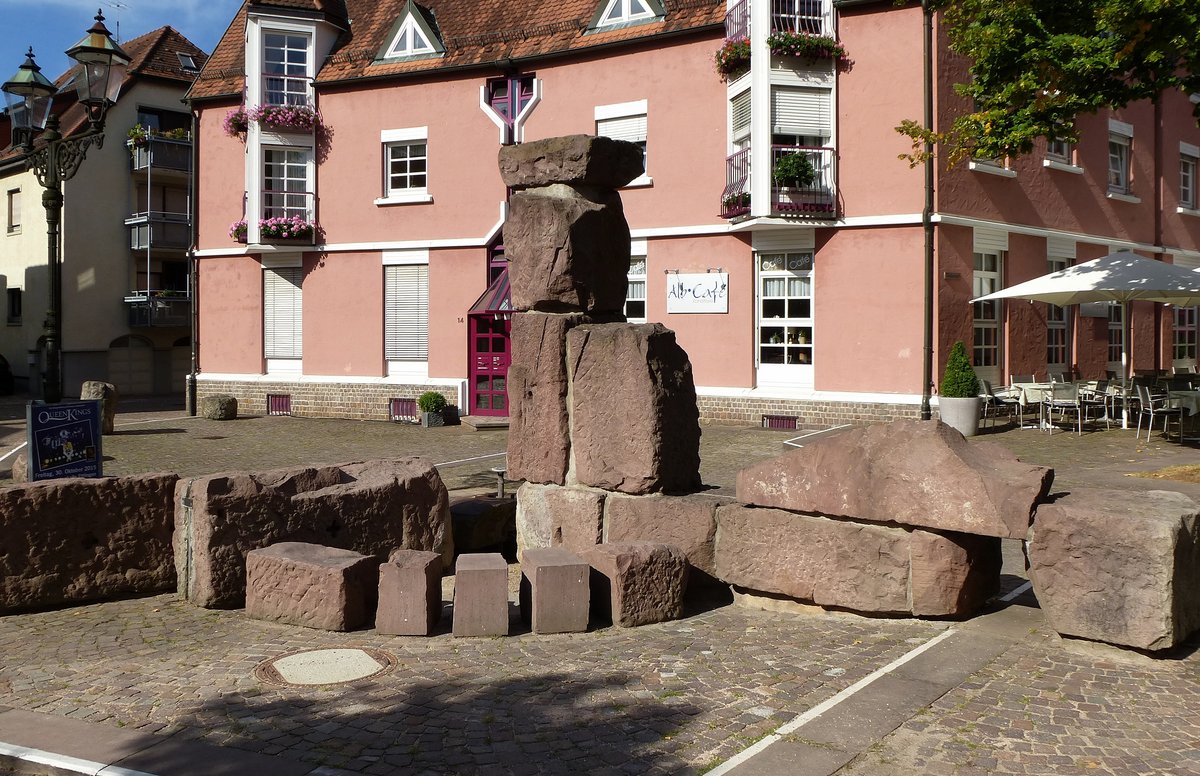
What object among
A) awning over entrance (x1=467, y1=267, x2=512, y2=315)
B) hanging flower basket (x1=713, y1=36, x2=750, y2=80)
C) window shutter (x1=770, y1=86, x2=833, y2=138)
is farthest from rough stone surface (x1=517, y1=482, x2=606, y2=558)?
hanging flower basket (x1=713, y1=36, x2=750, y2=80)

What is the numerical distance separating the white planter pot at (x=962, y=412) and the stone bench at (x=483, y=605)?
39.7ft

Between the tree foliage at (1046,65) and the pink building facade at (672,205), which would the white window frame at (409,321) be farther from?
the tree foliage at (1046,65)

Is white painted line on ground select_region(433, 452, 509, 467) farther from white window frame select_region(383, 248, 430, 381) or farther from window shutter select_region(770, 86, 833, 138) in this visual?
window shutter select_region(770, 86, 833, 138)

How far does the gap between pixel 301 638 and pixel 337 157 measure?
19024 millimetres

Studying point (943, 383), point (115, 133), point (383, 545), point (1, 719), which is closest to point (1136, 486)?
point (943, 383)

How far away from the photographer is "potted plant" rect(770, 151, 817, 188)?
704 inches

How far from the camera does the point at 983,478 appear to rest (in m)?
5.43

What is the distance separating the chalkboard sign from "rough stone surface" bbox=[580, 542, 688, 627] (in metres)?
5.17

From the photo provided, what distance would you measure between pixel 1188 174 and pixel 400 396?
2058 centimetres

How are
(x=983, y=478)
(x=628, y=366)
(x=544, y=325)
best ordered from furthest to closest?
(x=544, y=325) < (x=628, y=366) < (x=983, y=478)

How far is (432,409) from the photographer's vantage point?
20766 millimetres

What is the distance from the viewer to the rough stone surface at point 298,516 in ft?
22.2

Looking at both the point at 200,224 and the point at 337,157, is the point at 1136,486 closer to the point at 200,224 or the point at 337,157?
the point at 337,157

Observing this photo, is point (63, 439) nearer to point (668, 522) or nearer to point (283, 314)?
point (668, 522)
